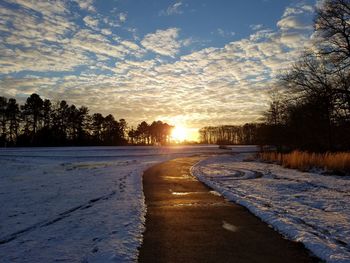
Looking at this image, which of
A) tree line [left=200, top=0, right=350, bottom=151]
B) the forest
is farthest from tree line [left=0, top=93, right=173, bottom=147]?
tree line [left=200, top=0, right=350, bottom=151]

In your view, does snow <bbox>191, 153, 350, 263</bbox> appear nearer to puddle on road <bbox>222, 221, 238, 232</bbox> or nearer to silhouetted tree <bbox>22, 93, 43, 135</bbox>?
puddle on road <bbox>222, 221, 238, 232</bbox>

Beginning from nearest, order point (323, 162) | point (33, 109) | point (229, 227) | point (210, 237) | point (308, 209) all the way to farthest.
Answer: point (210, 237) → point (229, 227) → point (308, 209) → point (323, 162) → point (33, 109)

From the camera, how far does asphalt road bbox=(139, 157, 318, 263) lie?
5564 mm

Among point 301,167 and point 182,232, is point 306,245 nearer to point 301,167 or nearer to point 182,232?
point 182,232

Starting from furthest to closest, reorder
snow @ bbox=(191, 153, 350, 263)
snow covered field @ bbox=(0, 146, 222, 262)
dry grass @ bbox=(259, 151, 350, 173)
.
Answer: dry grass @ bbox=(259, 151, 350, 173)
snow @ bbox=(191, 153, 350, 263)
snow covered field @ bbox=(0, 146, 222, 262)

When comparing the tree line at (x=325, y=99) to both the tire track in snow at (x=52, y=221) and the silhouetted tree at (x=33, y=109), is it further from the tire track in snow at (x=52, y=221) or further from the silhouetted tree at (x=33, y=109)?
the silhouetted tree at (x=33, y=109)

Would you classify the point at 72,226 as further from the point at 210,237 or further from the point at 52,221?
the point at 210,237

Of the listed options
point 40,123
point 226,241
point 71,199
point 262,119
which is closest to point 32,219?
point 71,199

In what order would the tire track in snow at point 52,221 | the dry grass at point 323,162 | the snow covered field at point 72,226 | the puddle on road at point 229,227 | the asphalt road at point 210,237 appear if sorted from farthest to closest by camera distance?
the dry grass at point 323,162, the puddle on road at point 229,227, the tire track in snow at point 52,221, the snow covered field at point 72,226, the asphalt road at point 210,237

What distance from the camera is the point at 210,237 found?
6.73 m

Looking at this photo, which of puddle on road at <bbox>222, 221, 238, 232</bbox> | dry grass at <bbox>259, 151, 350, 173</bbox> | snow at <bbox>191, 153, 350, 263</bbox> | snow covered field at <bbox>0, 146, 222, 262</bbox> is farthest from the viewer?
dry grass at <bbox>259, 151, 350, 173</bbox>

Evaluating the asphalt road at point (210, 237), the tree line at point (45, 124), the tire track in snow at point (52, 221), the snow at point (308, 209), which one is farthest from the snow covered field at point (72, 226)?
the tree line at point (45, 124)

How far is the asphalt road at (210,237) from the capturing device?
5.56m

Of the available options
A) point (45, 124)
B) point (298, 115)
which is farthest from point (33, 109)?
point (298, 115)
